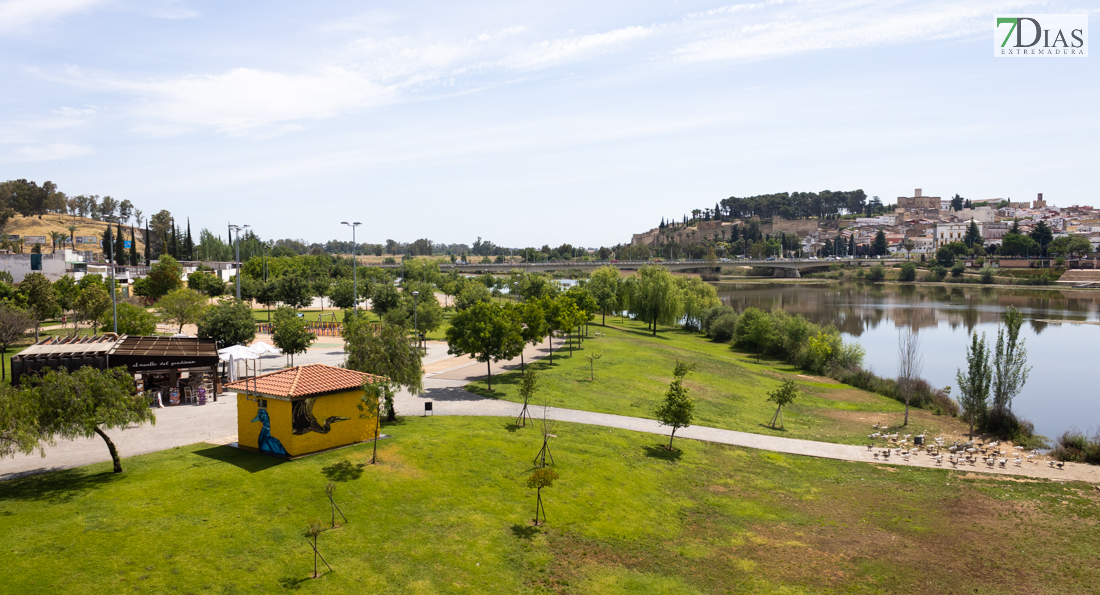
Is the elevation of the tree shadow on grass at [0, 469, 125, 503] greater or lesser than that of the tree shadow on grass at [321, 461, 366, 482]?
greater

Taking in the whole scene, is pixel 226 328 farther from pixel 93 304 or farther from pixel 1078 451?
pixel 1078 451

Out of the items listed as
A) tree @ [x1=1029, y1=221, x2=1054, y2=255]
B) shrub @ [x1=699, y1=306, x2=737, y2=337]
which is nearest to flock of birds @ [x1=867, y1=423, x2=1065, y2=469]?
shrub @ [x1=699, y1=306, x2=737, y2=337]

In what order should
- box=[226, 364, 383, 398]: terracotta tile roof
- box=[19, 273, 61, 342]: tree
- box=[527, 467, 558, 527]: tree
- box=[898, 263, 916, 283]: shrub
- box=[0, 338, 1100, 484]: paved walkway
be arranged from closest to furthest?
box=[527, 467, 558, 527]: tree, box=[226, 364, 383, 398]: terracotta tile roof, box=[0, 338, 1100, 484]: paved walkway, box=[19, 273, 61, 342]: tree, box=[898, 263, 916, 283]: shrub

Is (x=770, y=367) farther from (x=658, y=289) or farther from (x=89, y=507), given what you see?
(x=89, y=507)

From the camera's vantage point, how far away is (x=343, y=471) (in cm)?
1781

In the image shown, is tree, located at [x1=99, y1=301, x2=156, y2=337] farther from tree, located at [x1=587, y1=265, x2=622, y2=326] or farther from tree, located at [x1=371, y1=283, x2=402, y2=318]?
tree, located at [x1=587, y1=265, x2=622, y2=326]

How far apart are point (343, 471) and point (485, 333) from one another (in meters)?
14.3

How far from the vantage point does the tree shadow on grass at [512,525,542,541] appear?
16.0 metres

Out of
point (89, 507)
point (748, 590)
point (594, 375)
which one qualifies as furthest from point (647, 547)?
→ point (594, 375)

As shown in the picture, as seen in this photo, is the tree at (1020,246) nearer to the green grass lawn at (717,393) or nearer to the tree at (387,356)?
the green grass lawn at (717,393)

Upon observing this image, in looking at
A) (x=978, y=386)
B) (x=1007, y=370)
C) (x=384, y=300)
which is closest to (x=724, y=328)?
(x=978, y=386)

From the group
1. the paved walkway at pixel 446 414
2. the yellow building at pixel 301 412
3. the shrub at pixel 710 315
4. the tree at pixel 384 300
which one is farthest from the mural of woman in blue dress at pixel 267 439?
the shrub at pixel 710 315

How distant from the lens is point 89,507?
14.7 meters

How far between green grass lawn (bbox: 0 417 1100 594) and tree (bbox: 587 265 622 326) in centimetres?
4364
